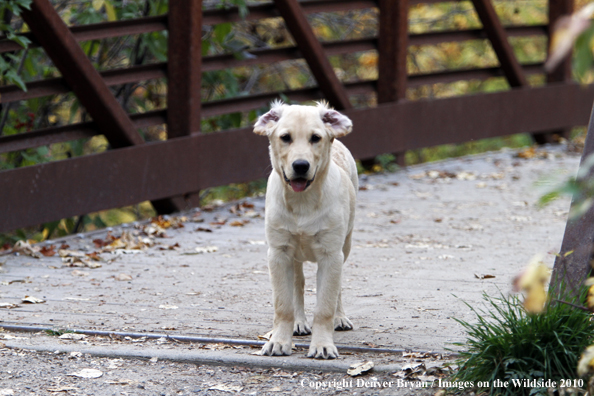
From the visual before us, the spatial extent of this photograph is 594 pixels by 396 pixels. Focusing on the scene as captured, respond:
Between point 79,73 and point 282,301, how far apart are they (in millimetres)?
3777

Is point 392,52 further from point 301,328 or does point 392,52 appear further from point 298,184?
point 298,184

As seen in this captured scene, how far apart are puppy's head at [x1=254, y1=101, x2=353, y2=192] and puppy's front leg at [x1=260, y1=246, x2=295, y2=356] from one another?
0.38m

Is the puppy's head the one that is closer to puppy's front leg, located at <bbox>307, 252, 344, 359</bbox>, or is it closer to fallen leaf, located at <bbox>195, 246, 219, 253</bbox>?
puppy's front leg, located at <bbox>307, 252, 344, 359</bbox>

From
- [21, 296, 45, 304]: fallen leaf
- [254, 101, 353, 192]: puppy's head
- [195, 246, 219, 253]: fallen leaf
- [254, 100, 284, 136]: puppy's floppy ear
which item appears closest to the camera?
[254, 101, 353, 192]: puppy's head

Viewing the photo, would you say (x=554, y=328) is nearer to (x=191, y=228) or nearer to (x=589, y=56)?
(x=589, y=56)

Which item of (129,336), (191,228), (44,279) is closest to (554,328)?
(129,336)

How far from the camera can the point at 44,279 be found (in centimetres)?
539

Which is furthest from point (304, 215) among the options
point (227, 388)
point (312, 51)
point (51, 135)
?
point (312, 51)

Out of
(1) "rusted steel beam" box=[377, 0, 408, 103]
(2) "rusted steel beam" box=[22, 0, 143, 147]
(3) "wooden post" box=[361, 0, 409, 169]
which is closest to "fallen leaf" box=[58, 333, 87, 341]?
(2) "rusted steel beam" box=[22, 0, 143, 147]

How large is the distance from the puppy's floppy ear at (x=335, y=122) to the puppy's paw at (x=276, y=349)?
112cm

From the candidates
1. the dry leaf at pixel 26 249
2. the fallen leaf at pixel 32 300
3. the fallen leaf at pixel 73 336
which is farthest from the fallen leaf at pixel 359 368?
the dry leaf at pixel 26 249

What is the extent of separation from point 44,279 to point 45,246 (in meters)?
1.01

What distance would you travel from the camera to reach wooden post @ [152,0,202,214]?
7.55 m

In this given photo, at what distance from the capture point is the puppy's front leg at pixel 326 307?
12.4 ft
